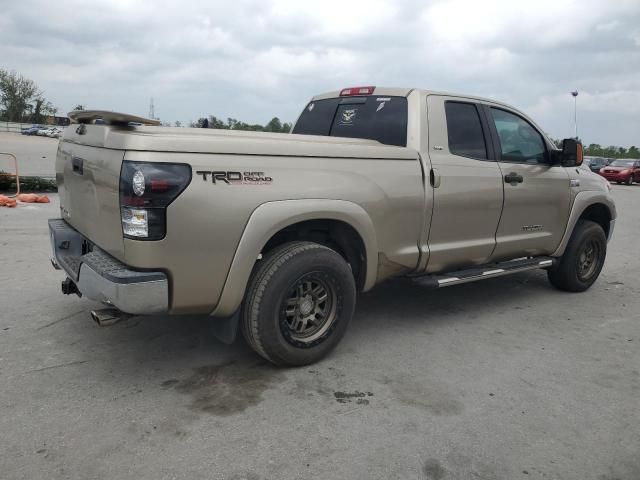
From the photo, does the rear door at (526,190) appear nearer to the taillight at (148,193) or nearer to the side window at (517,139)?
the side window at (517,139)

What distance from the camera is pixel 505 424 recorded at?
2.98 meters

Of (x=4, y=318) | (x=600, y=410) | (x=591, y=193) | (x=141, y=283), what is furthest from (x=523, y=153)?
(x=4, y=318)

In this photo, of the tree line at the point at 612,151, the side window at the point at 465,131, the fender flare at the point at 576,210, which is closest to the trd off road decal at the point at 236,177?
the side window at the point at 465,131

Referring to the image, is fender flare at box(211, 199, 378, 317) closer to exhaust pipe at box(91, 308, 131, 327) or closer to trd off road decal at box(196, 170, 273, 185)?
trd off road decal at box(196, 170, 273, 185)

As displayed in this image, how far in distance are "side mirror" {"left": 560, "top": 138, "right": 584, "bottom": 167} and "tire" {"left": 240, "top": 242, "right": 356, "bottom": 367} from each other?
108 inches

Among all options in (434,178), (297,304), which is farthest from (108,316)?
(434,178)

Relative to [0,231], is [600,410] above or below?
below

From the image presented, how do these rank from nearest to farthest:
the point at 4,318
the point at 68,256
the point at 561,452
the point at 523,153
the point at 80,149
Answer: the point at 561,452 → the point at 80,149 → the point at 68,256 → the point at 4,318 → the point at 523,153

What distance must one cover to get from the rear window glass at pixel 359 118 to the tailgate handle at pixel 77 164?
7.15 feet

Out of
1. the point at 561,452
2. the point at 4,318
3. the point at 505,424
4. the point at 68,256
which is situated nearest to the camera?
the point at 561,452

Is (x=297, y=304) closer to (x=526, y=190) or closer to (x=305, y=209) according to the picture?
(x=305, y=209)

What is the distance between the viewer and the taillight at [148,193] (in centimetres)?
280

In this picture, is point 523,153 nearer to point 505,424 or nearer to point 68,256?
point 505,424

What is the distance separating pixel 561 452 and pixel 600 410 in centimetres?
63
